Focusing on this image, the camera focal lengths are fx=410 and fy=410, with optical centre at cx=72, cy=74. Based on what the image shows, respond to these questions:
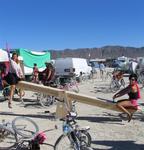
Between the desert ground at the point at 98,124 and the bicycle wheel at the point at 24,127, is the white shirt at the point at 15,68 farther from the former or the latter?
the bicycle wheel at the point at 24,127

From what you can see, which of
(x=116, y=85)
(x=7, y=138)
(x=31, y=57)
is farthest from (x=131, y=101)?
(x=31, y=57)

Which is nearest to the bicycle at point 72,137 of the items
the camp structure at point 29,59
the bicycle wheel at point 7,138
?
the bicycle wheel at point 7,138

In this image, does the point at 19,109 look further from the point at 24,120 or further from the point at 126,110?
the point at 24,120

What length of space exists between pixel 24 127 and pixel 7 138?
0.69m

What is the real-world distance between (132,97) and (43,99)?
4483mm

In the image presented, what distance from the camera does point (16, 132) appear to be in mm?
8016

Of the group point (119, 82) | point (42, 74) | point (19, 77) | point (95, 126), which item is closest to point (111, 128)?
point (95, 126)

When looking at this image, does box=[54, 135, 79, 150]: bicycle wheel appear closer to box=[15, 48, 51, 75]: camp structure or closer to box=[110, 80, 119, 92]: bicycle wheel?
box=[110, 80, 119, 92]: bicycle wheel

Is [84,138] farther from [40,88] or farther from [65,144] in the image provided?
[40,88]

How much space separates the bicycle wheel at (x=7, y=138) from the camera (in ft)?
26.5

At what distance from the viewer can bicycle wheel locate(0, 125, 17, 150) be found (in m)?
8.06

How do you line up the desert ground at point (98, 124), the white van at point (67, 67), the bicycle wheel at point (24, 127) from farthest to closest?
the white van at point (67, 67) < the desert ground at point (98, 124) < the bicycle wheel at point (24, 127)

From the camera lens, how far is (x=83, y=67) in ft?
114

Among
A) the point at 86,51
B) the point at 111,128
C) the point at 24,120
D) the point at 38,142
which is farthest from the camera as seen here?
the point at 86,51
